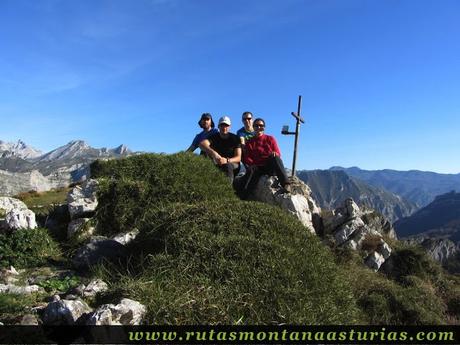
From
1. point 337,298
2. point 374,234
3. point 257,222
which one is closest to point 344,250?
point 374,234

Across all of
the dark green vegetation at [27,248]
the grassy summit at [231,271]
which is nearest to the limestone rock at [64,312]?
the grassy summit at [231,271]

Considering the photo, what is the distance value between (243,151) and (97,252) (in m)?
6.89

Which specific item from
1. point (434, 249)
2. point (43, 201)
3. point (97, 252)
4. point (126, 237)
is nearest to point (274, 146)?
point (126, 237)

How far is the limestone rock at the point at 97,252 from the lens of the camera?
10289 mm

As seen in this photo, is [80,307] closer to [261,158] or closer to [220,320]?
[220,320]

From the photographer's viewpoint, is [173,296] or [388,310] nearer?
[173,296]

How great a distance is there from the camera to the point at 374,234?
1614 cm

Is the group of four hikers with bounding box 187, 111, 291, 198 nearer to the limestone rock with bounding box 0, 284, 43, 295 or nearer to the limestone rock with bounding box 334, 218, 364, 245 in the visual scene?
the limestone rock with bounding box 334, 218, 364, 245

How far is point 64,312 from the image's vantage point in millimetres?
6609

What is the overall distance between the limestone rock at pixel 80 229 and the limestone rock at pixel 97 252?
139cm

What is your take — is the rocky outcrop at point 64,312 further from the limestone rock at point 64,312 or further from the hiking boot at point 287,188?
the hiking boot at point 287,188

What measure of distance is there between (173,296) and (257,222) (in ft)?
10.4

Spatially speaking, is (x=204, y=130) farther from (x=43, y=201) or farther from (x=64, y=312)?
(x=43, y=201)

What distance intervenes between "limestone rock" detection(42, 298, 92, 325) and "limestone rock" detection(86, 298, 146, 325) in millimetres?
419
